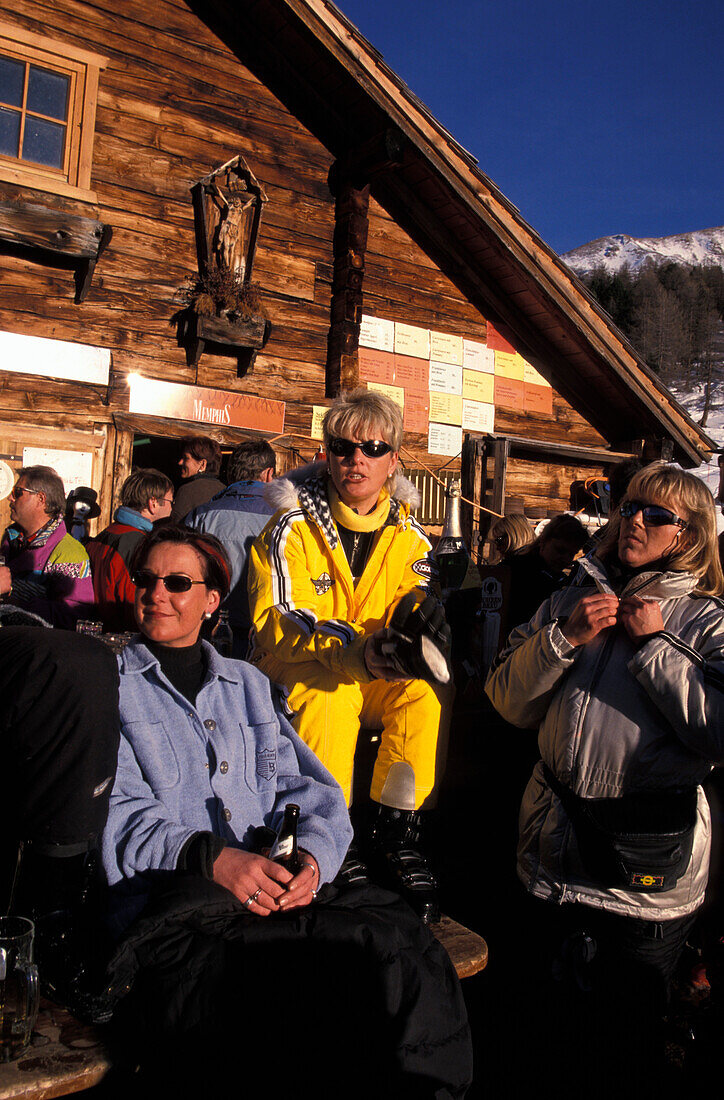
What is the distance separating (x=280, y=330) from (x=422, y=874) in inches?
233

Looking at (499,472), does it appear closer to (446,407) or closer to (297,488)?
(446,407)

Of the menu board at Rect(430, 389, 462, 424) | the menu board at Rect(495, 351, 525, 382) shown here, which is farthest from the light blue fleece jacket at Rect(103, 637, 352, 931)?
the menu board at Rect(495, 351, 525, 382)

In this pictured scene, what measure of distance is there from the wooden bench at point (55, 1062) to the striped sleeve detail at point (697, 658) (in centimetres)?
197

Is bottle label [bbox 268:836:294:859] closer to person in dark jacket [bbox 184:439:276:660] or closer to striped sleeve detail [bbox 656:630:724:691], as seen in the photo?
striped sleeve detail [bbox 656:630:724:691]

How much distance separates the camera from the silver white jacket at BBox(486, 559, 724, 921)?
93.2 inches

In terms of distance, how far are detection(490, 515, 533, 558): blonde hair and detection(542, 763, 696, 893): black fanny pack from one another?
2.33 m

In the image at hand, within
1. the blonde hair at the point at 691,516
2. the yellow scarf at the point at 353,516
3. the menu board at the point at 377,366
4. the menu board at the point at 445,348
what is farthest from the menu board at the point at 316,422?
the blonde hair at the point at 691,516

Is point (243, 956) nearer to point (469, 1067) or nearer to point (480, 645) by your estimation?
point (469, 1067)

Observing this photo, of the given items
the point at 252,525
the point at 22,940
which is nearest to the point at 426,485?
the point at 252,525

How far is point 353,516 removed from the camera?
10.6 ft

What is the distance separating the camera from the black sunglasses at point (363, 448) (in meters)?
3.20

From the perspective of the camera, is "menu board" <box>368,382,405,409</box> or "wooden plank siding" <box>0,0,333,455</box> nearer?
"wooden plank siding" <box>0,0,333,455</box>

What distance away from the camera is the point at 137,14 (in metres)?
6.70

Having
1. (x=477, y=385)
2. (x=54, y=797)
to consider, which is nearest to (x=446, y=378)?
(x=477, y=385)
